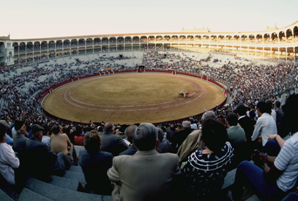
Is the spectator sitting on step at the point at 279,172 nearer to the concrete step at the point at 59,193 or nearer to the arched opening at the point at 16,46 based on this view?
the concrete step at the point at 59,193

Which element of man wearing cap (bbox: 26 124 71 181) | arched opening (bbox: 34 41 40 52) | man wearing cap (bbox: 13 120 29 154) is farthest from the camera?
arched opening (bbox: 34 41 40 52)

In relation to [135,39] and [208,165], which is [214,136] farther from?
[135,39]

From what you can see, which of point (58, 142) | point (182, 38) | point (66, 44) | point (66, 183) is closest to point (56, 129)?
point (58, 142)

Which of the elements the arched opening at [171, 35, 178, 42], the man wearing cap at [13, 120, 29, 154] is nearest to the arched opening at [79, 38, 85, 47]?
the arched opening at [171, 35, 178, 42]

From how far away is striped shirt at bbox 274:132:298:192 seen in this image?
8.48 ft

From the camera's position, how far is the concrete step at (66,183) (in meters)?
4.31

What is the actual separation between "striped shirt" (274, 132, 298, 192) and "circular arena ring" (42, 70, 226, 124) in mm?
20384

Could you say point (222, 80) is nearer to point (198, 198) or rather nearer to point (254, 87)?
point (254, 87)

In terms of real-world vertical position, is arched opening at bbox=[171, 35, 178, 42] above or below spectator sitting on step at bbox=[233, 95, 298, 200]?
above

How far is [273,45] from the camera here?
48.3 meters

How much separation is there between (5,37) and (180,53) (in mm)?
51414

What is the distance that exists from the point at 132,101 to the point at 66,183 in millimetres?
26248

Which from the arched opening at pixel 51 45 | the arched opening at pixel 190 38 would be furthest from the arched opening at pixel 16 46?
the arched opening at pixel 190 38

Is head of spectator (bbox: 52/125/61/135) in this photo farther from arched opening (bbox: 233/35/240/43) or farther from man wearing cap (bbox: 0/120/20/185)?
arched opening (bbox: 233/35/240/43)
